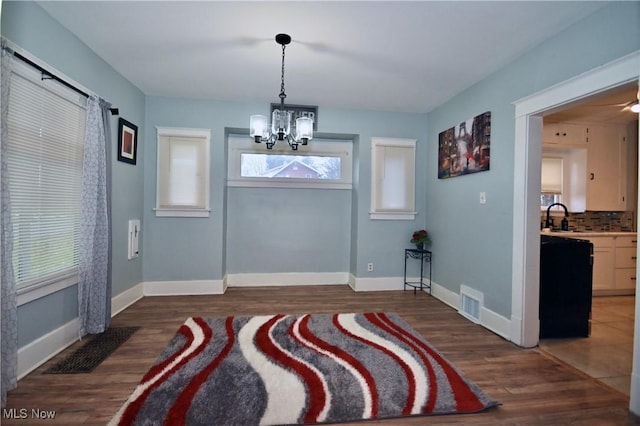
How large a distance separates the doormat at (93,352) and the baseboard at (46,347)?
0.40 feet

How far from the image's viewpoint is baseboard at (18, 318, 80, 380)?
2.08m

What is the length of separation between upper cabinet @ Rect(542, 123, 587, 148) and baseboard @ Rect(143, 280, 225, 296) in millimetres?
5254

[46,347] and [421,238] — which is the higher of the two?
[421,238]

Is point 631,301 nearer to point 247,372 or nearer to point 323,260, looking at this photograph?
point 323,260

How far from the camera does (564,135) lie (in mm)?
4359

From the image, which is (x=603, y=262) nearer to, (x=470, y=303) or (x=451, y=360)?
(x=470, y=303)

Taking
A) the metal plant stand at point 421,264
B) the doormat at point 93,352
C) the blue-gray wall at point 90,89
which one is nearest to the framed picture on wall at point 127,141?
the blue-gray wall at point 90,89

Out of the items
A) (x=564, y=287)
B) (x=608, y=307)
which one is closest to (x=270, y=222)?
(x=564, y=287)

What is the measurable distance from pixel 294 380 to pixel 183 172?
3.12m

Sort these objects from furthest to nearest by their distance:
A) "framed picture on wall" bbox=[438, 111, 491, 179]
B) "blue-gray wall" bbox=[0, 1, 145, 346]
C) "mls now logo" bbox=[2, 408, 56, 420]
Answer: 1. "framed picture on wall" bbox=[438, 111, 491, 179]
2. "blue-gray wall" bbox=[0, 1, 145, 346]
3. "mls now logo" bbox=[2, 408, 56, 420]

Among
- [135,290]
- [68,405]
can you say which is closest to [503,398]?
[68,405]

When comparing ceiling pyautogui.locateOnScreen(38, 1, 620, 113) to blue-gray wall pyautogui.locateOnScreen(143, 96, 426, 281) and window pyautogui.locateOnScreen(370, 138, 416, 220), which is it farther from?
window pyautogui.locateOnScreen(370, 138, 416, 220)

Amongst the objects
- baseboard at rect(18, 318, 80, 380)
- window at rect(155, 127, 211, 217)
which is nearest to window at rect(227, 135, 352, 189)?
window at rect(155, 127, 211, 217)

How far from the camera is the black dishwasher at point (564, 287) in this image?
2795 millimetres
